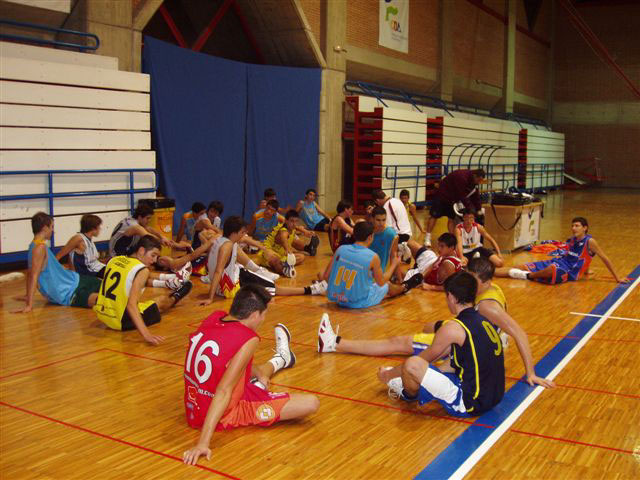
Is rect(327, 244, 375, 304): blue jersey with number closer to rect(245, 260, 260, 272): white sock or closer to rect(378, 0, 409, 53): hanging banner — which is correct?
rect(245, 260, 260, 272): white sock

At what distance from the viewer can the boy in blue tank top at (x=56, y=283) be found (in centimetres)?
741

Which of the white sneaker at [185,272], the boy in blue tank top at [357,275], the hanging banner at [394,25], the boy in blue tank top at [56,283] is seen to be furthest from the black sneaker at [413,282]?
the hanging banner at [394,25]

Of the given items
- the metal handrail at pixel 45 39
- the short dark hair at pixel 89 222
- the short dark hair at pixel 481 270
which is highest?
the metal handrail at pixel 45 39

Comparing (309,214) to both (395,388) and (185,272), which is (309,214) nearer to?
(185,272)

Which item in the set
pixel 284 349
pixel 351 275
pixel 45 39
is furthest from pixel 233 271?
pixel 45 39

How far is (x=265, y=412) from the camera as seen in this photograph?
4.28 metres

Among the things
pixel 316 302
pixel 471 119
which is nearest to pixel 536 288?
pixel 316 302

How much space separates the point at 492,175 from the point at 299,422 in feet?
78.5

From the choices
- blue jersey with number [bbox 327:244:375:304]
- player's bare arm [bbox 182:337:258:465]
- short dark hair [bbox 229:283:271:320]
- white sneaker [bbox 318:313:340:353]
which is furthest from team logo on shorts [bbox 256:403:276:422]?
blue jersey with number [bbox 327:244:375:304]

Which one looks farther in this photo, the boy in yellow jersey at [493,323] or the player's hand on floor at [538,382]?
the player's hand on floor at [538,382]

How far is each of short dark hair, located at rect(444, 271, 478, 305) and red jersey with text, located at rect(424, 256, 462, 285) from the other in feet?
14.3

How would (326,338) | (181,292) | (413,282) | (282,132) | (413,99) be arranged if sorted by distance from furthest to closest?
(413,99) → (282,132) → (413,282) → (181,292) → (326,338)

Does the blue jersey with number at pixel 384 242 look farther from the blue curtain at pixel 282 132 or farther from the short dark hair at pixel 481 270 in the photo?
the blue curtain at pixel 282 132

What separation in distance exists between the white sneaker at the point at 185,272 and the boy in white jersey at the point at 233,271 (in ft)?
2.12
